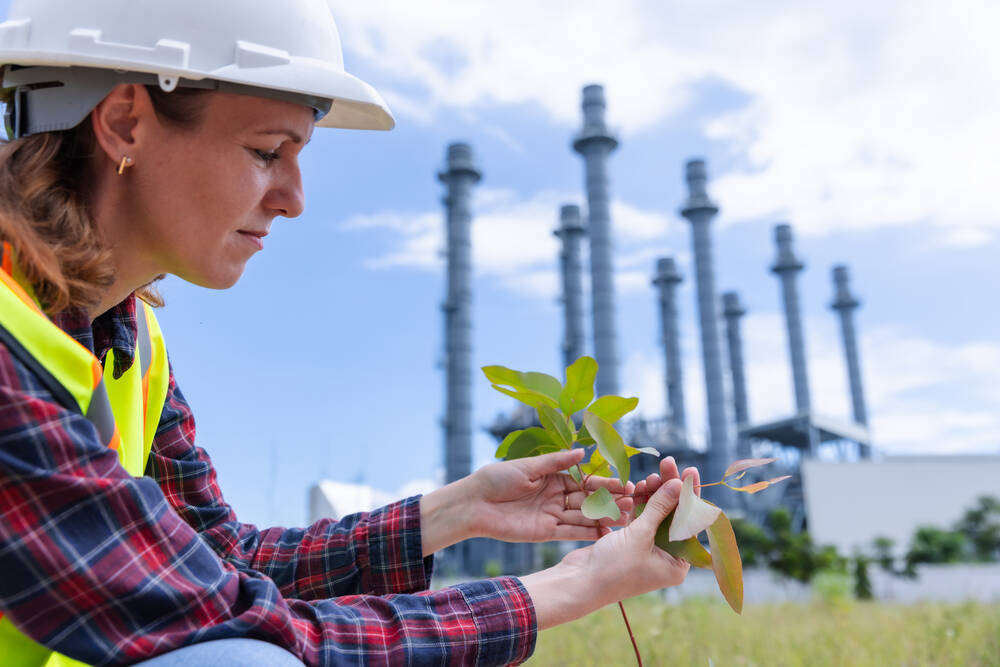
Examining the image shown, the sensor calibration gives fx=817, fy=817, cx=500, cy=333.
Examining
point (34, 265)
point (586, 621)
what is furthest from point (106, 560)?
point (586, 621)

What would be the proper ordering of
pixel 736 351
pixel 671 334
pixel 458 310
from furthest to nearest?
pixel 736 351 → pixel 671 334 → pixel 458 310

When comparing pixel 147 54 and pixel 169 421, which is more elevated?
pixel 147 54

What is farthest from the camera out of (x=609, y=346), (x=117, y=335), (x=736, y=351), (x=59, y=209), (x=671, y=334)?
(x=736, y=351)

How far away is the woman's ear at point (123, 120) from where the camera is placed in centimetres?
116

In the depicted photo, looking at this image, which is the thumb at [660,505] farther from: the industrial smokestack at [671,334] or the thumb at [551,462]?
the industrial smokestack at [671,334]

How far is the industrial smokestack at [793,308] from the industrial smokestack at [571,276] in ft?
22.9

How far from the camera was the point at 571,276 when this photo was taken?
22625 mm

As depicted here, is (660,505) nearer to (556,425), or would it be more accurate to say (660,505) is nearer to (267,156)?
(556,425)

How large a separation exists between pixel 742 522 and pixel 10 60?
1819 centimetres

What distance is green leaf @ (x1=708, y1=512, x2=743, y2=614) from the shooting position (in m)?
1.16

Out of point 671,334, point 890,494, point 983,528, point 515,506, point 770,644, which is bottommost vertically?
point 983,528

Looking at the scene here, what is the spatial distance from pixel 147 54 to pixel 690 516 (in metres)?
1.01

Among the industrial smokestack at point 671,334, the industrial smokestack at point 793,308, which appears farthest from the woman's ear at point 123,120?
the industrial smokestack at point 793,308

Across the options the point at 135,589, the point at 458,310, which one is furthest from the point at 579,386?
the point at 458,310
